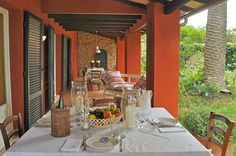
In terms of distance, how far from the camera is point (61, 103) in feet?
6.30

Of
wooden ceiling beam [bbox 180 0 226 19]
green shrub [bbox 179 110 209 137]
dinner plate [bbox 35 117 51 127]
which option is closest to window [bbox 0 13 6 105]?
dinner plate [bbox 35 117 51 127]

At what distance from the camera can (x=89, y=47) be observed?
13.2 meters

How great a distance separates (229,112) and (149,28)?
2.45m

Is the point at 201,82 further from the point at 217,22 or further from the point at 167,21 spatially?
the point at 167,21

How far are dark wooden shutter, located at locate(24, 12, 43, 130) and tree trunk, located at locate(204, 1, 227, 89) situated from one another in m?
3.60

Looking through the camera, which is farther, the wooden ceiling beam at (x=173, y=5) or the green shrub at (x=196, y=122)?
the green shrub at (x=196, y=122)

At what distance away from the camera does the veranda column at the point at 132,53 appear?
8.54m

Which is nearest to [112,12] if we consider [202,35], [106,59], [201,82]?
[201,82]

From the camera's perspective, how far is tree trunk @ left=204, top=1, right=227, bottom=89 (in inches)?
226

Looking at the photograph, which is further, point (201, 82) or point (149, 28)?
point (201, 82)

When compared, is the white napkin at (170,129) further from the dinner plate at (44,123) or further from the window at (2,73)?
the window at (2,73)

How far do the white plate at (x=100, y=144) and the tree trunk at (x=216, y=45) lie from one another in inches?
177

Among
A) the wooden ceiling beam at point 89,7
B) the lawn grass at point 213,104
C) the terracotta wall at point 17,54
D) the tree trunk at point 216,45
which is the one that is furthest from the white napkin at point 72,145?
the tree trunk at point 216,45

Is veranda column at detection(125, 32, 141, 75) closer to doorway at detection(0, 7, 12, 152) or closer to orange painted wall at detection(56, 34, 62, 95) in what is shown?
orange painted wall at detection(56, 34, 62, 95)
